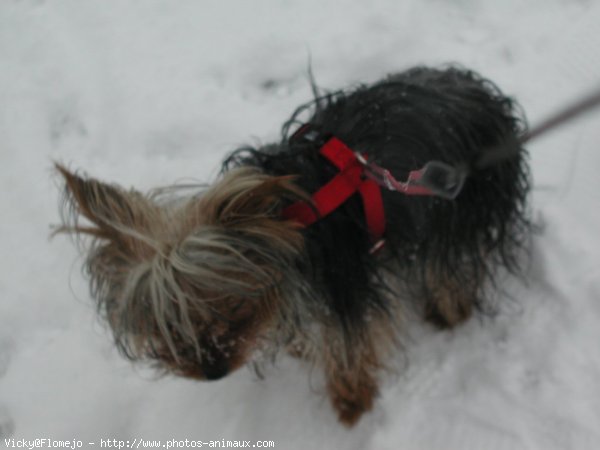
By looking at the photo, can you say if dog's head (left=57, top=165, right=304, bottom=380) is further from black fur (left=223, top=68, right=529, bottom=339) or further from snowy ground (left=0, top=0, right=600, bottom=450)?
snowy ground (left=0, top=0, right=600, bottom=450)

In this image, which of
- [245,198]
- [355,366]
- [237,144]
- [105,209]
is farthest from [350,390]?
[237,144]

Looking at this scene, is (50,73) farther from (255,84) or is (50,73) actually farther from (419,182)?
(419,182)

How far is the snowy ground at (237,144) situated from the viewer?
2.43 metres

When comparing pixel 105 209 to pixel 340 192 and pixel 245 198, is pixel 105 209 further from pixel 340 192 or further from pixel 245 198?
pixel 340 192

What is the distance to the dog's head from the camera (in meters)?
1.58

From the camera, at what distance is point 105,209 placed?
63.9 inches

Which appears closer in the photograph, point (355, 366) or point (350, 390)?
point (355, 366)

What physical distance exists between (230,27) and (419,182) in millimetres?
2723

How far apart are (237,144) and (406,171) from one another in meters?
1.66

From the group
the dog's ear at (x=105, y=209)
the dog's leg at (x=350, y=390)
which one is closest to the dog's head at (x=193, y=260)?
the dog's ear at (x=105, y=209)

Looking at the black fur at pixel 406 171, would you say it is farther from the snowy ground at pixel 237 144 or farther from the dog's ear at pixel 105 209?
the snowy ground at pixel 237 144

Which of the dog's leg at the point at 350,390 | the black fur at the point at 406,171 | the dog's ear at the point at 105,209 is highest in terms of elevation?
the dog's ear at the point at 105,209

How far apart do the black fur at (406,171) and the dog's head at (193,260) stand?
0.54 ft

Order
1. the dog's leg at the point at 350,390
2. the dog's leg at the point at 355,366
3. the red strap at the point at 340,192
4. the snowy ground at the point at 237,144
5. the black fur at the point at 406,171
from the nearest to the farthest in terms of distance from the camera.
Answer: the red strap at the point at 340,192, the black fur at the point at 406,171, the dog's leg at the point at 355,366, the dog's leg at the point at 350,390, the snowy ground at the point at 237,144
